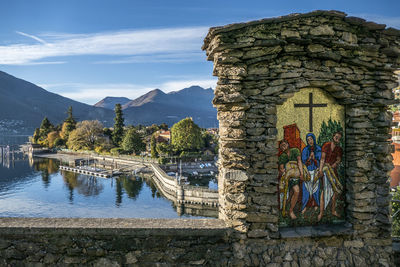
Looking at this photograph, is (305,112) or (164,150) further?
(164,150)

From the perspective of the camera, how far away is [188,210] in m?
37.1

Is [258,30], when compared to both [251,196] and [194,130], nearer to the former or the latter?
[251,196]

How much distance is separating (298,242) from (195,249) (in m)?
1.66

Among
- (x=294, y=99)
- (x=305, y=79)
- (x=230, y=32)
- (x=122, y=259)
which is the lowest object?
(x=122, y=259)

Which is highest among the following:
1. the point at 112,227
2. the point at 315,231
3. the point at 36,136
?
the point at 36,136

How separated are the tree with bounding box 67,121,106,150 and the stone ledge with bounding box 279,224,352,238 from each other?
76949mm

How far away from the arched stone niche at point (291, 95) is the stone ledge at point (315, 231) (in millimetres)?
20

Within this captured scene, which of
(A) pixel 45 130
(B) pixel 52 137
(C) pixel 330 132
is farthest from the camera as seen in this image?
(A) pixel 45 130

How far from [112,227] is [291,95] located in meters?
3.44

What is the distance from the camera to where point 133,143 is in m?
65.4

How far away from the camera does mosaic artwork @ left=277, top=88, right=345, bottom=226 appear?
16.2 ft

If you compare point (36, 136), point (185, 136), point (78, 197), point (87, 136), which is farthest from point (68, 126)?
point (78, 197)

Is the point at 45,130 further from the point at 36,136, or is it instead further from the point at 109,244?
the point at 109,244

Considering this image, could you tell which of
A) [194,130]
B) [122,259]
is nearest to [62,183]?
[194,130]
